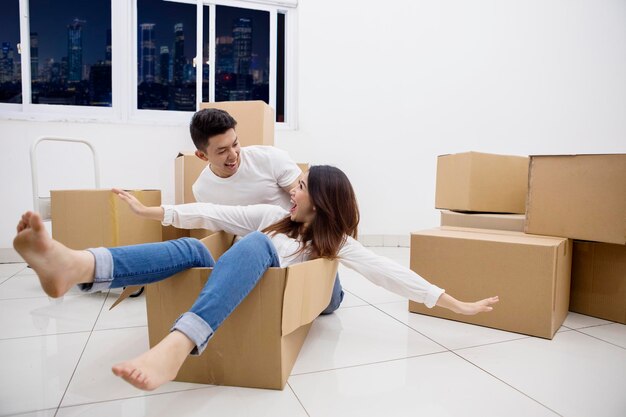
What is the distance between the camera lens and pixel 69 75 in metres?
2.66

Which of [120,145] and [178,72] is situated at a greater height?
[178,72]

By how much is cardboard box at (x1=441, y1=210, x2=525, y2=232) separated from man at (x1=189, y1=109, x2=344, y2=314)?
0.67 metres

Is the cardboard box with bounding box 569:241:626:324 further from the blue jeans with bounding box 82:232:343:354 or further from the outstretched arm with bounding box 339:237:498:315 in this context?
the blue jeans with bounding box 82:232:343:354

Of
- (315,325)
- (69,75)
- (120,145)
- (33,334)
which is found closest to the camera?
(33,334)

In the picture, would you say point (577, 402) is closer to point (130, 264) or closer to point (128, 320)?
→ point (130, 264)

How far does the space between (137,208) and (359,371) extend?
83cm

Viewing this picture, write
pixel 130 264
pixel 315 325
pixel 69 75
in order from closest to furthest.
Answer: pixel 130 264 → pixel 315 325 → pixel 69 75

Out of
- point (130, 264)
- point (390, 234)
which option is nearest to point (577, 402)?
point (130, 264)

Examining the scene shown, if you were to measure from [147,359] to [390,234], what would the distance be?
2484 mm

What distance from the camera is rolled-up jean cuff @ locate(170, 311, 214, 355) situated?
2.41ft

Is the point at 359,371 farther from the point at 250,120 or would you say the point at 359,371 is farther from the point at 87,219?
the point at 250,120

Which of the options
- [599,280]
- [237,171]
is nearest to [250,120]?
[237,171]

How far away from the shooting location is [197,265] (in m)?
0.94

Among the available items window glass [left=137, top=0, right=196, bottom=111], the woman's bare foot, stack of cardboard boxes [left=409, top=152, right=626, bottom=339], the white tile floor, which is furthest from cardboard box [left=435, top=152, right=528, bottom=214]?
window glass [left=137, top=0, right=196, bottom=111]
